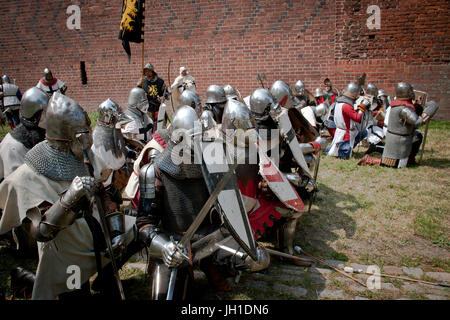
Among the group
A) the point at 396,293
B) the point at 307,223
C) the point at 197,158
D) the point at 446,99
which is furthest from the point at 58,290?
the point at 446,99

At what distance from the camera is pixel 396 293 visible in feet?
8.41

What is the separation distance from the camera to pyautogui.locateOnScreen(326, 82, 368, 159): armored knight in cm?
627

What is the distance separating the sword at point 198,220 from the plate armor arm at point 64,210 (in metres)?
0.61

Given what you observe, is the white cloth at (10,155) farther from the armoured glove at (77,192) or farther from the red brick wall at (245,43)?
the red brick wall at (245,43)

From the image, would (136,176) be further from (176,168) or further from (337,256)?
(337,256)

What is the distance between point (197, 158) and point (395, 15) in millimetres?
9084

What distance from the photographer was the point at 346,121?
6.51 metres

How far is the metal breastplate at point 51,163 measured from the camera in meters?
1.95

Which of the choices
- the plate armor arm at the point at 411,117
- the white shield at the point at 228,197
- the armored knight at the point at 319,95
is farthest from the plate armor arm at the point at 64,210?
the armored knight at the point at 319,95

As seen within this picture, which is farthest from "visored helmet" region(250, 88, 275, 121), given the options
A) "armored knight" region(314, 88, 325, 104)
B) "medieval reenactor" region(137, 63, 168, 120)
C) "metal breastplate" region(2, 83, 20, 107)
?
"metal breastplate" region(2, 83, 20, 107)

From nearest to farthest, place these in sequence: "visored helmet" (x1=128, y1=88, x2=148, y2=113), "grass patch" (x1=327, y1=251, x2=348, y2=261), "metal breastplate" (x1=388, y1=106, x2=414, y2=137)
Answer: "grass patch" (x1=327, y1=251, x2=348, y2=261) < "visored helmet" (x1=128, y1=88, x2=148, y2=113) < "metal breastplate" (x1=388, y1=106, x2=414, y2=137)

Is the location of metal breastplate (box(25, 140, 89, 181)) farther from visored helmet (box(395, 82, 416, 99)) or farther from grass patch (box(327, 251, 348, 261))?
visored helmet (box(395, 82, 416, 99))

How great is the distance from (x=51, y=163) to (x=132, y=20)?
3.61 meters

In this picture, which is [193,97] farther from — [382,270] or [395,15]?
[395,15]
